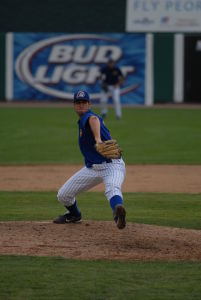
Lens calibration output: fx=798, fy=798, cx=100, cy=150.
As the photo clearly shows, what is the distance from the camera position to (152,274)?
24.3 ft

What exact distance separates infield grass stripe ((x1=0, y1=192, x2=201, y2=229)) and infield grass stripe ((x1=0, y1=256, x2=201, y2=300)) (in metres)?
2.49

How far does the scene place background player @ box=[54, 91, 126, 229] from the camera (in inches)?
344

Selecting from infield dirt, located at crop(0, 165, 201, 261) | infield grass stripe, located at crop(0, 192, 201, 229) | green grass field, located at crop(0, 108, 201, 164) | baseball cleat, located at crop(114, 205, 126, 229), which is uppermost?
baseball cleat, located at crop(114, 205, 126, 229)

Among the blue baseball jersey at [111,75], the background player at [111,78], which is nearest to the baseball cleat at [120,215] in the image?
the background player at [111,78]

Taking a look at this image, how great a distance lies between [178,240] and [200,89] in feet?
76.8

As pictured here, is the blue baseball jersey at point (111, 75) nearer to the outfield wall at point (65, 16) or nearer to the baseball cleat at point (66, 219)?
the outfield wall at point (65, 16)

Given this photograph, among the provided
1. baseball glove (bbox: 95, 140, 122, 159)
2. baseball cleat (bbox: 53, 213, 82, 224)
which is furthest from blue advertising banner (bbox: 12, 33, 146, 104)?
baseball glove (bbox: 95, 140, 122, 159)

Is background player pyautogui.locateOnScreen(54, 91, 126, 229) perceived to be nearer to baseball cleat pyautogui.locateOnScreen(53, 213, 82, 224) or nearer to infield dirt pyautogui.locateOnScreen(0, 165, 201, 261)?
infield dirt pyautogui.locateOnScreen(0, 165, 201, 261)

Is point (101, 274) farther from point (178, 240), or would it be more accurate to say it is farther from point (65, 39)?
point (65, 39)

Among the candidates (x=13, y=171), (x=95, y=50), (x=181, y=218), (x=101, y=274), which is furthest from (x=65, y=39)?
(x=101, y=274)

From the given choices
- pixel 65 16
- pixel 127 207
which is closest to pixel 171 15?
pixel 65 16

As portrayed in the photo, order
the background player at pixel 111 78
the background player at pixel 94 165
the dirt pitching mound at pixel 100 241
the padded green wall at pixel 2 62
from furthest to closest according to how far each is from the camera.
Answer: the padded green wall at pixel 2 62 < the background player at pixel 111 78 < the background player at pixel 94 165 < the dirt pitching mound at pixel 100 241

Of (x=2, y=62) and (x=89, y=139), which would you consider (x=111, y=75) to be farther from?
(x=89, y=139)

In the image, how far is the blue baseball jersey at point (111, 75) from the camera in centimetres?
2622
